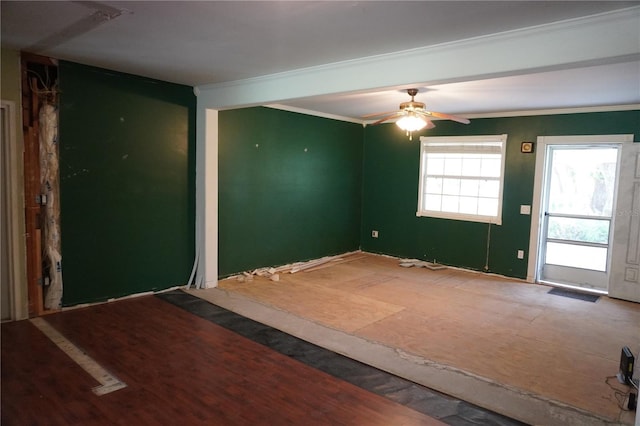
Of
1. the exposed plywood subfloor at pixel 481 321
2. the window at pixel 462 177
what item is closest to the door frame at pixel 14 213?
the exposed plywood subfloor at pixel 481 321

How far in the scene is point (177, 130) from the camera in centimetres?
496

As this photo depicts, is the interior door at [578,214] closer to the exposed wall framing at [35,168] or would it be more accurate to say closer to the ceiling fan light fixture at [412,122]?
the ceiling fan light fixture at [412,122]

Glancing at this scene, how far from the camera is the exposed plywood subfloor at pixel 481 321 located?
128 inches

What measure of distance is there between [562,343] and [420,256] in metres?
3.31

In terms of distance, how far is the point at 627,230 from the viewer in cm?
525

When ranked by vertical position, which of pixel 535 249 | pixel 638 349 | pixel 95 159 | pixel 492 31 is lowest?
pixel 638 349

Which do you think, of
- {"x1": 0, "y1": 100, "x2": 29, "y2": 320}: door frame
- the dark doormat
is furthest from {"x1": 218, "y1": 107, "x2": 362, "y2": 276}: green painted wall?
the dark doormat

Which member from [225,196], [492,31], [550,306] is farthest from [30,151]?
[550,306]

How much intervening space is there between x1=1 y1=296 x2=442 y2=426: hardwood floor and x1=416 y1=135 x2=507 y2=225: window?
170 inches

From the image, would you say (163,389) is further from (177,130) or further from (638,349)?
(638,349)

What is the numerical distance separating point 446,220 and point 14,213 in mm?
5695

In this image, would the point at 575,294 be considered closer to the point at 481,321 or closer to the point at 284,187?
the point at 481,321

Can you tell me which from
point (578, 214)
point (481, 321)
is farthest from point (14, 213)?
point (578, 214)

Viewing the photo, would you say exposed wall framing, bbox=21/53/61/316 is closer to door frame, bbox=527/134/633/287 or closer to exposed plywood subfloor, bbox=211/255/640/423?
exposed plywood subfloor, bbox=211/255/640/423
